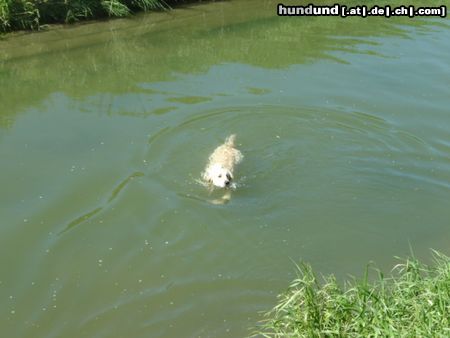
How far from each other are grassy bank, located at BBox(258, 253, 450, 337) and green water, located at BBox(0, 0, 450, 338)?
3.83 feet

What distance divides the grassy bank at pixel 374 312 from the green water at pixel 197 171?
1.17 metres

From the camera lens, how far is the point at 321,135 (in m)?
10.1

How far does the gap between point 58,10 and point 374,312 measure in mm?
12979

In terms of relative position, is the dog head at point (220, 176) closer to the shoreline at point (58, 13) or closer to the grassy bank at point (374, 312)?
the grassy bank at point (374, 312)

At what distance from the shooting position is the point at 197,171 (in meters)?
8.91

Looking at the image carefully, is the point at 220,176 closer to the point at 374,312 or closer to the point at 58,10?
the point at 374,312

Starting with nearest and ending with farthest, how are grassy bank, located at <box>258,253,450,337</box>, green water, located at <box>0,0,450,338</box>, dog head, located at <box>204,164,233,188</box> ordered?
grassy bank, located at <box>258,253,450,337</box>
green water, located at <box>0,0,450,338</box>
dog head, located at <box>204,164,233,188</box>

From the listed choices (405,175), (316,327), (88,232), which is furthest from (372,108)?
(316,327)

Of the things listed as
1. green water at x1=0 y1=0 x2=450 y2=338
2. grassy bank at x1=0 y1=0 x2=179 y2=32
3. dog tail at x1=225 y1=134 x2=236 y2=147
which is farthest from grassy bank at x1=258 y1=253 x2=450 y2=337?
grassy bank at x1=0 y1=0 x2=179 y2=32

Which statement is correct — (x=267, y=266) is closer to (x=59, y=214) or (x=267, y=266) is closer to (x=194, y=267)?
(x=194, y=267)

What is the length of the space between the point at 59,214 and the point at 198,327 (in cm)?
280

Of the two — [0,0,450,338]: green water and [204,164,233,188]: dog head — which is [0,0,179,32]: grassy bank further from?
[204,164,233,188]: dog head

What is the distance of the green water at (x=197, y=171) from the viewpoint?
6477 millimetres

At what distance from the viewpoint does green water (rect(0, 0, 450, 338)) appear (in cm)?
648
